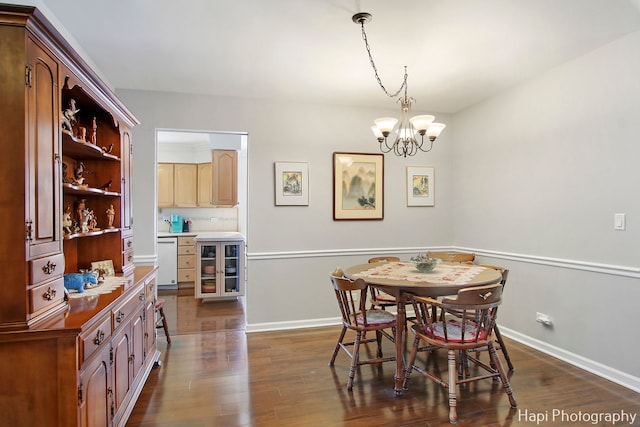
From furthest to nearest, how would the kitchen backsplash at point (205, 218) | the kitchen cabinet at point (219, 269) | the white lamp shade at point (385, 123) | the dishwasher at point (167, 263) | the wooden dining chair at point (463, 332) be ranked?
the kitchen backsplash at point (205, 218), the dishwasher at point (167, 263), the kitchen cabinet at point (219, 269), the white lamp shade at point (385, 123), the wooden dining chair at point (463, 332)

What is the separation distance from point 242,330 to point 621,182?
12.1 feet

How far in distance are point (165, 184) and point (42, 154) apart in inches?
201

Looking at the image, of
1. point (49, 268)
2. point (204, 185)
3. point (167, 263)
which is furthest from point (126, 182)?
point (204, 185)

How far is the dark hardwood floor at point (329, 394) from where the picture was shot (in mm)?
2227

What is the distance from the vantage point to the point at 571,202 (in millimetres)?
3061

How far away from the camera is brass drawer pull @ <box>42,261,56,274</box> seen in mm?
1562

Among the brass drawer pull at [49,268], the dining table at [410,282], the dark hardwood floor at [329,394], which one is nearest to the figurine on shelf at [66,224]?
the brass drawer pull at [49,268]

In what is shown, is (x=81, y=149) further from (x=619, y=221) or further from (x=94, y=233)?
(x=619, y=221)

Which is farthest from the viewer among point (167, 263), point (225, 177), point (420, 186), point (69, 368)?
point (225, 177)

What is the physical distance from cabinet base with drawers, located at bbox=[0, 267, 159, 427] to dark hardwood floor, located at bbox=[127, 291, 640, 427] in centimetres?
57

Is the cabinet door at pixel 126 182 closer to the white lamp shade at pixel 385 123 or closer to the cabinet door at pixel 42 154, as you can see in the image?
the cabinet door at pixel 42 154

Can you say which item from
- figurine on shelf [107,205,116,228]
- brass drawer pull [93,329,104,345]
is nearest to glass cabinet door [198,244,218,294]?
figurine on shelf [107,205,116,228]

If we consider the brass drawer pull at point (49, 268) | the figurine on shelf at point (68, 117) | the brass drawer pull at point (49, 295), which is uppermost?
the figurine on shelf at point (68, 117)

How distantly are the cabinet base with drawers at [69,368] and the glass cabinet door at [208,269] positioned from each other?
3.12 metres
